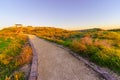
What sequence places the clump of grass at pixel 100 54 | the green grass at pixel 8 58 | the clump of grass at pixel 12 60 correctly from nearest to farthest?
the clump of grass at pixel 100 54
the green grass at pixel 8 58
the clump of grass at pixel 12 60

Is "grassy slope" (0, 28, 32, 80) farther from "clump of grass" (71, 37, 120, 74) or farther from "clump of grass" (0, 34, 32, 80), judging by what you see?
"clump of grass" (71, 37, 120, 74)

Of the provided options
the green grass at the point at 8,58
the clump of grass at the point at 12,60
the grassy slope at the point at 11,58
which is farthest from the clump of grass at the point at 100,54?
the green grass at the point at 8,58

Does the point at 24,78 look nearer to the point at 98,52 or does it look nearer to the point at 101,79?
the point at 101,79

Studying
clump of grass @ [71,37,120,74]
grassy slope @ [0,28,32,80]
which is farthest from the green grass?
clump of grass @ [71,37,120,74]

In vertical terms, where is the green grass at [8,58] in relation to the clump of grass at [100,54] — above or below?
below

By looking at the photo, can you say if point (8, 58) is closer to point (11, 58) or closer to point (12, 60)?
point (11, 58)

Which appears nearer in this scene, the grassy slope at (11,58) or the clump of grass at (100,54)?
the clump of grass at (100,54)

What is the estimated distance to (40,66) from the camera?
921cm

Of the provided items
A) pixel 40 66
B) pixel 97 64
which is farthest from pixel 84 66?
pixel 40 66

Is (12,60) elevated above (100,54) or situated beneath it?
situated beneath

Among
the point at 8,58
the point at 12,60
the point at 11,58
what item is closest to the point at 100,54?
the point at 12,60

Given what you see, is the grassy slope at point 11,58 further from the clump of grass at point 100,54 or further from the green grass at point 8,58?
the clump of grass at point 100,54

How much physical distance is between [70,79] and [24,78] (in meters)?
1.99

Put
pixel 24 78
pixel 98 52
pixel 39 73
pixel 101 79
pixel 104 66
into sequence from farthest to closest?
pixel 98 52
pixel 104 66
pixel 39 73
pixel 24 78
pixel 101 79
